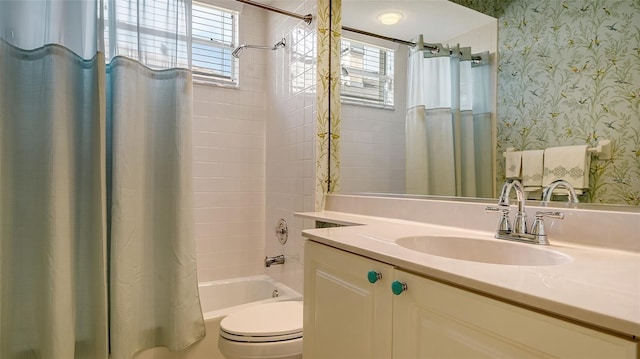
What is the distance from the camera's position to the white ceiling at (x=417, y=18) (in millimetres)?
1388

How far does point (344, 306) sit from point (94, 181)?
120 cm

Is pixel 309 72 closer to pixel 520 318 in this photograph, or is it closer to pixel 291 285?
pixel 291 285

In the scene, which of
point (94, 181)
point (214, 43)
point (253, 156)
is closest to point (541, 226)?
point (94, 181)

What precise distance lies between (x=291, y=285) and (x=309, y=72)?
126cm

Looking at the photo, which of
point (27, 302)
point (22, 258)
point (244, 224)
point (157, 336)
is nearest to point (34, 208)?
point (22, 258)

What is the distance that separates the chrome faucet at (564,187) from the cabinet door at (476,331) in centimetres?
60

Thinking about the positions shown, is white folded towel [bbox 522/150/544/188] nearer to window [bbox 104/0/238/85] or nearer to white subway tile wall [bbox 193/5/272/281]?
window [bbox 104/0/238/85]

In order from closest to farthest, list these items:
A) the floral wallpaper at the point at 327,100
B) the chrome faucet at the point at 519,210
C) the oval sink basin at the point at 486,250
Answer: the oval sink basin at the point at 486,250 → the chrome faucet at the point at 519,210 → the floral wallpaper at the point at 327,100

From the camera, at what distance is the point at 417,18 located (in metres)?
1.60

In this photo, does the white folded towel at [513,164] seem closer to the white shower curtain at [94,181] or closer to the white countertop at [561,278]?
the white countertop at [561,278]

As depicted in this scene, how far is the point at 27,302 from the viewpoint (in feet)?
4.55

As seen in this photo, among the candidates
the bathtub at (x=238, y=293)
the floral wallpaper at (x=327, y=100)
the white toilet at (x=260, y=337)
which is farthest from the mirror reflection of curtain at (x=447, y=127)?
the bathtub at (x=238, y=293)

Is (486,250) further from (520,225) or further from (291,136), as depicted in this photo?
(291,136)

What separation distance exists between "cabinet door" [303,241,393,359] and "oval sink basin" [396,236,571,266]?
0.19 meters
